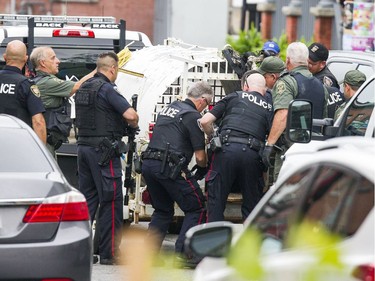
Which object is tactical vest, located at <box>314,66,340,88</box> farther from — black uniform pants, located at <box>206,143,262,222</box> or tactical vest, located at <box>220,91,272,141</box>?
black uniform pants, located at <box>206,143,262,222</box>

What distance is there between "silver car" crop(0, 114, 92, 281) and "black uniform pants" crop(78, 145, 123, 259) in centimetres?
310

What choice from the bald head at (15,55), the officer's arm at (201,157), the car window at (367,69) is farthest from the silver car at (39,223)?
the car window at (367,69)

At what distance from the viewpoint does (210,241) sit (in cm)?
479

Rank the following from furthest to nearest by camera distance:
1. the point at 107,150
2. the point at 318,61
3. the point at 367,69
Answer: the point at 367,69, the point at 318,61, the point at 107,150

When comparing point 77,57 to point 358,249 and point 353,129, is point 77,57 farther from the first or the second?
point 358,249

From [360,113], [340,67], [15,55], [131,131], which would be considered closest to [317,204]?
[360,113]

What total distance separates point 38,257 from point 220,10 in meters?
23.4

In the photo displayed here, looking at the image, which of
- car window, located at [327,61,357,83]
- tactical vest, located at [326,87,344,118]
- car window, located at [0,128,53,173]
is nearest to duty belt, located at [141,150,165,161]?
tactical vest, located at [326,87,344,118]

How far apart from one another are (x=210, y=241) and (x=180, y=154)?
221 inches

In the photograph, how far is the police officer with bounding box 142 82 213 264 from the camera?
1034 centimetres

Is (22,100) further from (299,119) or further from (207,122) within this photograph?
(299,119)

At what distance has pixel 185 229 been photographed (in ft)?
34.5

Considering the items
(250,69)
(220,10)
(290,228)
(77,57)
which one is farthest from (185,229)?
(220,10)

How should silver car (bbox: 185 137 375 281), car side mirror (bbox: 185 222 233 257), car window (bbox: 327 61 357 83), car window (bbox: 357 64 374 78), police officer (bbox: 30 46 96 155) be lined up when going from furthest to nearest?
car window (bbox: 327 61 357 83) < car window (bbox: 357 64 374 78) < police officer (bbox: 30 46 96 155) < car side mirror (bbox: 185 222 233 257) < silver car (bbox: 185 137 375 281)
